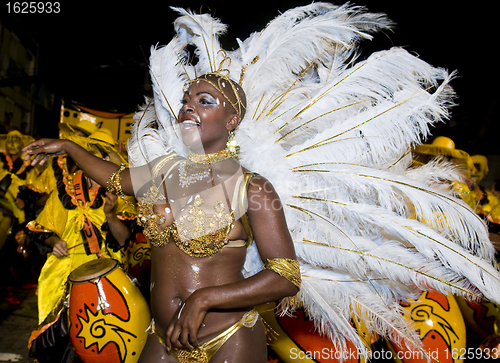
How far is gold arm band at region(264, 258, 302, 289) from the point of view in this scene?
1464 mm

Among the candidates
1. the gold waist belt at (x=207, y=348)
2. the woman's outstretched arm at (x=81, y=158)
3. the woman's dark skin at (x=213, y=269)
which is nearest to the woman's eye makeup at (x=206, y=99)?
the woman's dark skin at (x=213, y=269)

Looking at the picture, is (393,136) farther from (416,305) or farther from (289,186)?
(416,305)

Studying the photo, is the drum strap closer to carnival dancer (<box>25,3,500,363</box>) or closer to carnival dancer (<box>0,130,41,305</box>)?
carnival dancer (<box>25,3,500,363</box>)

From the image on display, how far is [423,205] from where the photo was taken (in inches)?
70.3

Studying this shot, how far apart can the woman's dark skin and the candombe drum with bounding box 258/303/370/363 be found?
2.69 feet

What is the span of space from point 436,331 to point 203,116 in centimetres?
251

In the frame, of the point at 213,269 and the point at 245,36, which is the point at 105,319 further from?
the point at 245,36

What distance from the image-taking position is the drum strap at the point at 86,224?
3229 mm

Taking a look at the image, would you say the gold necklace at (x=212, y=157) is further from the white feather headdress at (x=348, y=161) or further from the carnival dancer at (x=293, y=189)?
the white feather headdress at (x=348, y=161)

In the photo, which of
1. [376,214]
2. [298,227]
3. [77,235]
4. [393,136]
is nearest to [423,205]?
[376,214]

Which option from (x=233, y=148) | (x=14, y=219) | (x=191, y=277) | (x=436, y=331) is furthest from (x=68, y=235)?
(x=14, y=219)

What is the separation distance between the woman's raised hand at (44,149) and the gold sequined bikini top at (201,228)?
0.73 m

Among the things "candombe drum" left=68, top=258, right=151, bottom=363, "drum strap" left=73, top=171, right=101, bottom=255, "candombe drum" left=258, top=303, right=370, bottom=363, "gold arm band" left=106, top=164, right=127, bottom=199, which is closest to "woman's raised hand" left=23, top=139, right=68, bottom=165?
"gold arm band" left=106, top=164, right=127, bottom=199

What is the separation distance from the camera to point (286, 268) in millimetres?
1474
